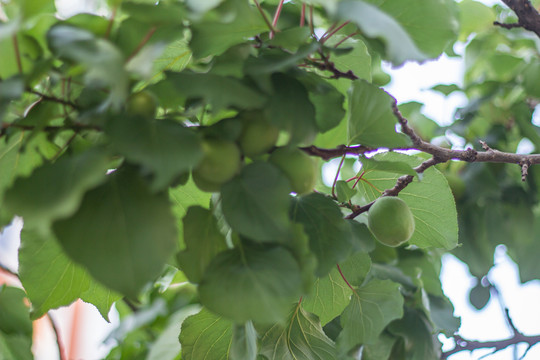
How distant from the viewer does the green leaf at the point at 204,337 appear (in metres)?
0.43

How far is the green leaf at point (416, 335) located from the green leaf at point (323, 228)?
275 mm

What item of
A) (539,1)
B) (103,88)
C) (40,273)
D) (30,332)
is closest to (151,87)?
(103,88)

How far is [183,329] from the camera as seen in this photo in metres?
0.44

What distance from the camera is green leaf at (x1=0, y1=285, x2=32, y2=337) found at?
54 centimetres

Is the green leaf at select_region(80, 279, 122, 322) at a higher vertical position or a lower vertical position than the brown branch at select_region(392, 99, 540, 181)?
lower

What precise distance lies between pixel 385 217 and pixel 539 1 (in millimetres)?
661

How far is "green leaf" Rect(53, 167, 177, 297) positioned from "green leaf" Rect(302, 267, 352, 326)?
21 centimetres

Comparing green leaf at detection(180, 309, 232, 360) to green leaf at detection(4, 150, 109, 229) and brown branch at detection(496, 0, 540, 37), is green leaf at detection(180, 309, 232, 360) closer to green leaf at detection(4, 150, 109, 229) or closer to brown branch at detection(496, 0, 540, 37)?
green leaf at detection(4, 150, 109, 229)

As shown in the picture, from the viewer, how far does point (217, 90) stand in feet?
0.87

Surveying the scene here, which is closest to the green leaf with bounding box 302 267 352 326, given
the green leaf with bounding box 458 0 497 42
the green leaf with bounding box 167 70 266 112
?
the green leaf with bounding box 167 70 266 112

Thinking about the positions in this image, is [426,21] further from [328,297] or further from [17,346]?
[17,346]

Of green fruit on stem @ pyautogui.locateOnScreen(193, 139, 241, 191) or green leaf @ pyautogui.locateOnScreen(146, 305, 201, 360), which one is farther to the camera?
green leaf @ pyautogui.locateOnScreen(146, 305, 201, 360)

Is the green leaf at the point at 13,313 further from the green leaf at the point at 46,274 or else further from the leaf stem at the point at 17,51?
the leaf stem at the point at 17,51

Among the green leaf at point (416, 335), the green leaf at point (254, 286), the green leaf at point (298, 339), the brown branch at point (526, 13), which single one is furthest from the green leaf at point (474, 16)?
the green leaf at point (254, 286)
